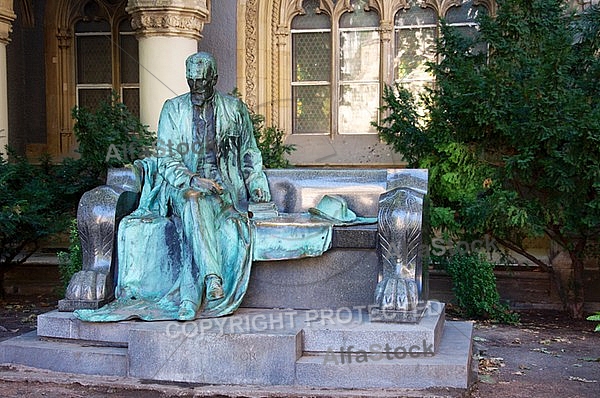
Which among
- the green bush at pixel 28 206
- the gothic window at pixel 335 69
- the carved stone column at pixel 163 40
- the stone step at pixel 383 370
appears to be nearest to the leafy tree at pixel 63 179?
the green bush at pixel 28 206

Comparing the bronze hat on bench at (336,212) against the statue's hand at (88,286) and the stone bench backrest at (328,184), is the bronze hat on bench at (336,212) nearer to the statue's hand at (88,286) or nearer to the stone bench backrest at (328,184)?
the stone bench backrest at (328,184)

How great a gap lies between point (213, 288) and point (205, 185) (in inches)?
30.7

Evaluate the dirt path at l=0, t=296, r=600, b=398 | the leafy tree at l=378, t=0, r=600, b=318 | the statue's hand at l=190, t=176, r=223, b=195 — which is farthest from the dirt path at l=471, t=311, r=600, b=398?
the statue's hand at l=190, t=176, r=223, b=195

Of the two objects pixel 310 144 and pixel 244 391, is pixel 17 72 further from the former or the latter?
pixel 244 391

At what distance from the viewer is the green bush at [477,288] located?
29.5ft

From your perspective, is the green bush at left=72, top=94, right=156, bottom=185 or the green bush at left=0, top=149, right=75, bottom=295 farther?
the green bush at left=72, top=94, right=156, bottom=185

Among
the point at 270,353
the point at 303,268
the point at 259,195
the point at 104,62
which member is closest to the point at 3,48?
the point at 104,62

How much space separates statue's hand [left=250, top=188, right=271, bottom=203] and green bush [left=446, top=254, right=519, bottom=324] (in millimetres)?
3065

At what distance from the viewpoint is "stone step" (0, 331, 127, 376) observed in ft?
19.2

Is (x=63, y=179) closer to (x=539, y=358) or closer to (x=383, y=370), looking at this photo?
(x=539, y=358)

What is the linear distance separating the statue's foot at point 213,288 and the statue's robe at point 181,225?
0.18ft

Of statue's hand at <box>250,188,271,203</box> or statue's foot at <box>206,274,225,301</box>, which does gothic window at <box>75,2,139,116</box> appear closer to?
statue's hand at <box>250,188,271,203</box>

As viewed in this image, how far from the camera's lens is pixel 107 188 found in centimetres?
662

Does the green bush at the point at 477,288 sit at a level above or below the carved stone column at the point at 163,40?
below
